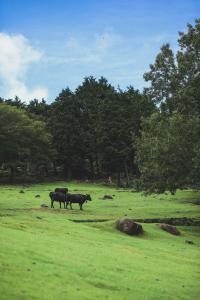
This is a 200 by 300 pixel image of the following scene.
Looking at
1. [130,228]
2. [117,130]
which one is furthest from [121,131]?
[130,228]

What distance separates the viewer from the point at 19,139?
298ft

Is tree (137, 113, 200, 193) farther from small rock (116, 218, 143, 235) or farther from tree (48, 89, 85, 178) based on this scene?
tree (48, 89, 85, 178)

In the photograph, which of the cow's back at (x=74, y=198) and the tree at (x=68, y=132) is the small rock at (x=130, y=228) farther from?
the tree at (x=68, y=132)

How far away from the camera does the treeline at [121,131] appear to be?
41562mm

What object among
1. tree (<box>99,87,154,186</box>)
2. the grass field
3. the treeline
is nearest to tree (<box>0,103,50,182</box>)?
the treeline

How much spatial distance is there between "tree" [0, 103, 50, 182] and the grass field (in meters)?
55.0

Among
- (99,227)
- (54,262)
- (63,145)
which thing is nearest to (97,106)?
(63,145)

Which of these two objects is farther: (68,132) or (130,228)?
(68,132)

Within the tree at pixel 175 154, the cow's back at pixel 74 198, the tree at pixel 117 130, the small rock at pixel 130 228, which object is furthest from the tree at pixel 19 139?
the small rock at pixel 130 228

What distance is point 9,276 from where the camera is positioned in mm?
15109

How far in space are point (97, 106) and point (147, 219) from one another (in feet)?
226

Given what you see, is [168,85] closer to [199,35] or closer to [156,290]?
[199,35]

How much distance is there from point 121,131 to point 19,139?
839 inches

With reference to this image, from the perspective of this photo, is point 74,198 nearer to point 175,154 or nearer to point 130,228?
point 175,154
